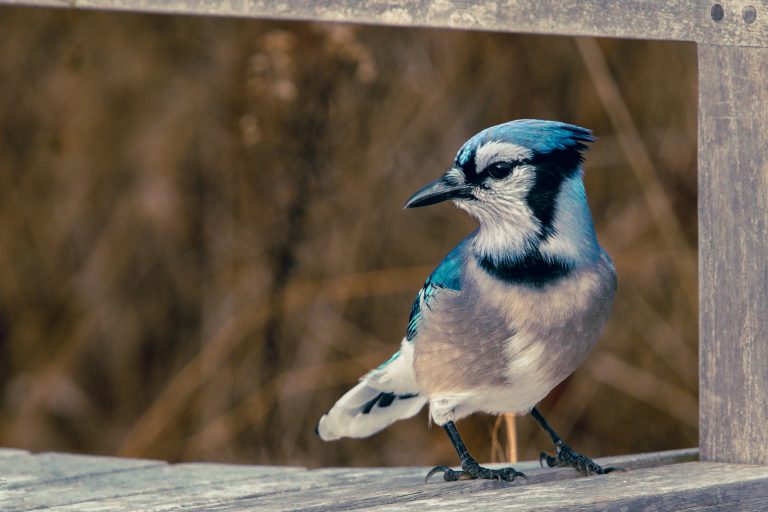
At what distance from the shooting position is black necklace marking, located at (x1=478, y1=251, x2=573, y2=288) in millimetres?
2418

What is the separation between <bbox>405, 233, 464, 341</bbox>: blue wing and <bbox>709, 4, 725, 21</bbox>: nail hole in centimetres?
58

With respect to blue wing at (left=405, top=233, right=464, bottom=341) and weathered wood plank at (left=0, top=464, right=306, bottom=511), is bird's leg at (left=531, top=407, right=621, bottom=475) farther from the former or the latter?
weathered wood plank at (left=0, top=464, right=306, bottom=511)

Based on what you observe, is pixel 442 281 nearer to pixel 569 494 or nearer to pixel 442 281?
pixel 442 281

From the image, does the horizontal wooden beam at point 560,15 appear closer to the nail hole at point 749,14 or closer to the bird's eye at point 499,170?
the nail hole at point 749,14

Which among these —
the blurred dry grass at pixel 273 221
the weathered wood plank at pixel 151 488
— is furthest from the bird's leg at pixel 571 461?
the blurred dry grass at pixel 273 221

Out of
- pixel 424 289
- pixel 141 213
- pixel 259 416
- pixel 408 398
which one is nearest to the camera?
pixel 424 289

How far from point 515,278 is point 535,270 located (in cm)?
4

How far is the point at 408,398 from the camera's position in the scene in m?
2.87

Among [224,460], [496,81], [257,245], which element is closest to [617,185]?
[496,81]

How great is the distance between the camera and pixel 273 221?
4.32m

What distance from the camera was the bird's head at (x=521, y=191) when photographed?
2.39 meters

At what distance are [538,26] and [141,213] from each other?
8.39 ft

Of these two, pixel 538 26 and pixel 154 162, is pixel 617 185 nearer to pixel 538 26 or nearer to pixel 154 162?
pixel 154 162

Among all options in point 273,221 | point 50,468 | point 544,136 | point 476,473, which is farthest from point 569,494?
point 273,221
